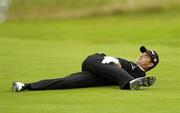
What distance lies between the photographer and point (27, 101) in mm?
12695

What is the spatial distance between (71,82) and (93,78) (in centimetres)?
48

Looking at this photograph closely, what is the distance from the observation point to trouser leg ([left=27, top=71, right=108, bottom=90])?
1426 centimetres

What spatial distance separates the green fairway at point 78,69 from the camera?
39.6 feet

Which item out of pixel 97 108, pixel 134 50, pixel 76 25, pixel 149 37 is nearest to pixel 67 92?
pixel 97 108

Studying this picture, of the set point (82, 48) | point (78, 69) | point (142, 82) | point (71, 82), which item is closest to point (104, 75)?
point (71, 82)

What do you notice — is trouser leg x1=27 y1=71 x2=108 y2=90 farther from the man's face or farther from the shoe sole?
the shoe sole

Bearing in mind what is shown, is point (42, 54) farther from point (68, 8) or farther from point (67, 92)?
point (68, 8)

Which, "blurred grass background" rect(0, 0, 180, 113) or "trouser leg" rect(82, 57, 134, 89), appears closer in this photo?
"blurred grass background" rect(0, 0, 180, 113)

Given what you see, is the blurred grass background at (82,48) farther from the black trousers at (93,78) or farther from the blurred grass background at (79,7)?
the black trousers at (93,78)

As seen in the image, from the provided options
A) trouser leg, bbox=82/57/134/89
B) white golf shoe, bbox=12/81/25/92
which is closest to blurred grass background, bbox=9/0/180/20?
trouser leg, bbox=82/57/134/89

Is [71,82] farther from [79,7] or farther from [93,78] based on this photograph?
→ [79,7]

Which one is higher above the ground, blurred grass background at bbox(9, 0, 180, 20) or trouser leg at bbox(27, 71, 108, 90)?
blurred grass background at bbox(9, 0, 180, 20)

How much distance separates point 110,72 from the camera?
14320 millimetres

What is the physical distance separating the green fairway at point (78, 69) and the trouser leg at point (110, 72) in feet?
0.64
